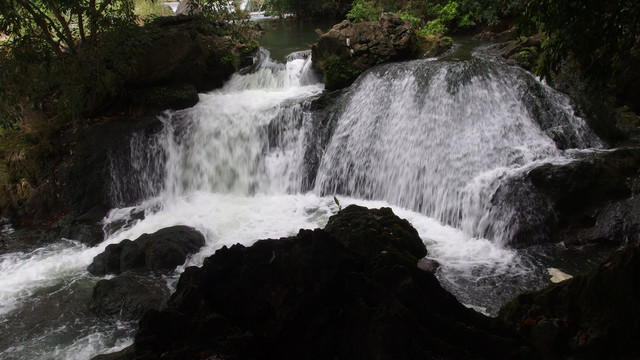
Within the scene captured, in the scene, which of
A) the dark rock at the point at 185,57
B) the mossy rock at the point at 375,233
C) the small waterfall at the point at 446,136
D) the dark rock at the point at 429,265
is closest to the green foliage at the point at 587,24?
the mossy rock at the point at 375,233

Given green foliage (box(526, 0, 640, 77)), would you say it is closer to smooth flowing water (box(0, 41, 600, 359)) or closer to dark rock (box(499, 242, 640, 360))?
dark rock (box(499, 242, 640, 360))

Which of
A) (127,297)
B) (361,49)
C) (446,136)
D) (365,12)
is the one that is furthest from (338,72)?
(127,297)

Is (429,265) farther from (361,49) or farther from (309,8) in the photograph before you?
(309,8)

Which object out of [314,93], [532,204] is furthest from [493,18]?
[532,204]

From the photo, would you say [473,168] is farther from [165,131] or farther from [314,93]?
[165,131]

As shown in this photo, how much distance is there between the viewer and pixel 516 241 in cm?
689

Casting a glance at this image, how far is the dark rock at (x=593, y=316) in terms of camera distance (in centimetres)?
272

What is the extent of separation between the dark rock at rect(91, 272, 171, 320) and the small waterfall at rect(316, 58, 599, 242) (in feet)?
14.5

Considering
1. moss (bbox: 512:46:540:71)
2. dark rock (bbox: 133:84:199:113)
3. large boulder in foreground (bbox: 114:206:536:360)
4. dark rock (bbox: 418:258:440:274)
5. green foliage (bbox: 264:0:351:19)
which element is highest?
green foliage (bbox: 264:0:351:19)

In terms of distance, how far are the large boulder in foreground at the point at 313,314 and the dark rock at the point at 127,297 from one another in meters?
2.82

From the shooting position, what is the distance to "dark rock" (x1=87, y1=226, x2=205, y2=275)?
23.5 feet

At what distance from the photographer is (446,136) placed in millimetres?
8734

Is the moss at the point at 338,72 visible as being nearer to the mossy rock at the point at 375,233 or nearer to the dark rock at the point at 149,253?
the mossy rock at the point at 375,233

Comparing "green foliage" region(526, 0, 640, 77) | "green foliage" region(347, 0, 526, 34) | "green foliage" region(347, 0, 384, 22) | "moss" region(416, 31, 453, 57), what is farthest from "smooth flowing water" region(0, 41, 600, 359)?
"green foliage" region(347, 0, 526, 34)
